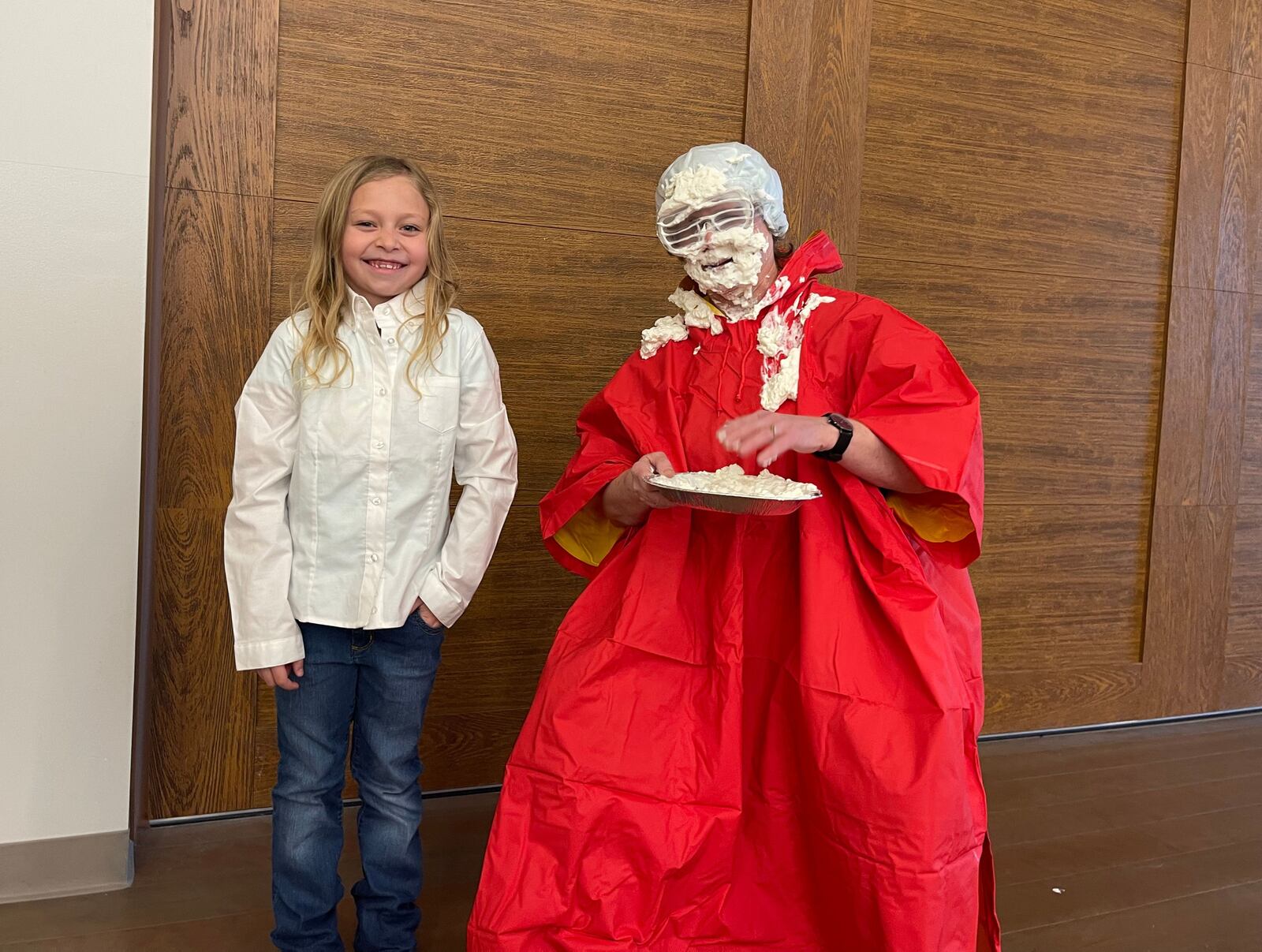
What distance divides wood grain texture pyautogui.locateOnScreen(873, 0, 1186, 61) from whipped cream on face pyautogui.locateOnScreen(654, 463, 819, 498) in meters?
1.91

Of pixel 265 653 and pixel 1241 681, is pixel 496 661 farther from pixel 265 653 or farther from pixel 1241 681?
pixel 1241 681

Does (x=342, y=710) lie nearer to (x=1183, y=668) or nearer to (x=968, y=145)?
(x=968, y=145)

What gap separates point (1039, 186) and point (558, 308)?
152cm

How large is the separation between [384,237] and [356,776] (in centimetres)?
87

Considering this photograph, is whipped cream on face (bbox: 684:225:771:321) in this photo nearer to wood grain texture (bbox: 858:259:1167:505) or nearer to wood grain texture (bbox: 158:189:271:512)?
wood grain texture (bbox: 158:189:271:512)

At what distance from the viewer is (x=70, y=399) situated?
1975 millimetres

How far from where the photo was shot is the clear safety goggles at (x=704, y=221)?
1611mm

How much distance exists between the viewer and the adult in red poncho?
1.48 meters

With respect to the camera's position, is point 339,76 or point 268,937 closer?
point 268,937

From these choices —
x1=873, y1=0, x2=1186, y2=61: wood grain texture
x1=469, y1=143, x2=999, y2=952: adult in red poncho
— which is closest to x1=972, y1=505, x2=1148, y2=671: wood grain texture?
x1=873, y1=0, x2=1186, y2=61: wood grain texture

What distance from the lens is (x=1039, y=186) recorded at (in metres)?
3.07

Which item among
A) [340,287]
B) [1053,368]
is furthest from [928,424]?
[1053,368]

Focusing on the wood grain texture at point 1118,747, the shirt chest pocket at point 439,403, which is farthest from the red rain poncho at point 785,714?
the wood grain texture at point 1118,747

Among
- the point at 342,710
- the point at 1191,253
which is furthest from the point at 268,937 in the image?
the point at 1191,253
